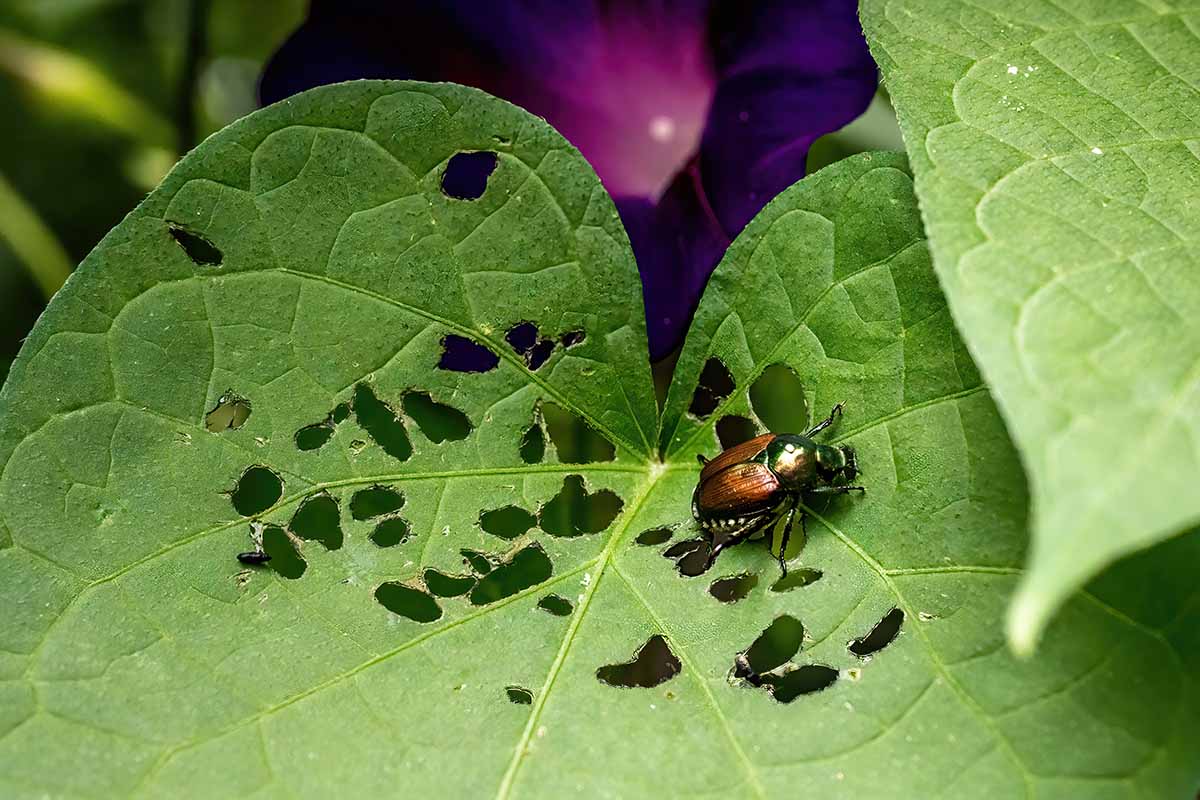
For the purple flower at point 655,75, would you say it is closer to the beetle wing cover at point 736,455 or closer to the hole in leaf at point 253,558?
the beetle wing cover at point 736,455

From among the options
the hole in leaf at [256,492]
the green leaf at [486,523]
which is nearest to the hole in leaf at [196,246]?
the green leaf at [486,523]

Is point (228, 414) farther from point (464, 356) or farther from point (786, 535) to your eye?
point (786, 535)

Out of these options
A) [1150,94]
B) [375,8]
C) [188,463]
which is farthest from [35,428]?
[1150,94]

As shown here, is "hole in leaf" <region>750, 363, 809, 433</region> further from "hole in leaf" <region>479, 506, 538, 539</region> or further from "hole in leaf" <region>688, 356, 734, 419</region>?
"hole in leaf" <region>479, 506, 538, 539</region>

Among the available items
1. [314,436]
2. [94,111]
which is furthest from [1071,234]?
[94,111]

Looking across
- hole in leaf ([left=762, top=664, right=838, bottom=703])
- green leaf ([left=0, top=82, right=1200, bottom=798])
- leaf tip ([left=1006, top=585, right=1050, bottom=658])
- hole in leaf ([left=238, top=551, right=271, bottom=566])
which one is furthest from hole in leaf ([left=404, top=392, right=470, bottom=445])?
leaf tip ([left=1006, top=585, right=1050, bottom=658])

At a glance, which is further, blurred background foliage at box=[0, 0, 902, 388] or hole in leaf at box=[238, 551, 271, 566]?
blurred background foliage at box=[0, 0, 902, 388]

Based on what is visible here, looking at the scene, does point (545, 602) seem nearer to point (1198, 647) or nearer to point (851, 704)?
point (851, 704)
